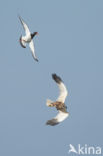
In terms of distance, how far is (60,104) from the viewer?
139 feet

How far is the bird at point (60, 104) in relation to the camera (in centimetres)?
4186

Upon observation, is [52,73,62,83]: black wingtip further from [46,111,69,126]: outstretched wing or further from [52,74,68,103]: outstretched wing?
[46,111,69,126]: outstretched wing

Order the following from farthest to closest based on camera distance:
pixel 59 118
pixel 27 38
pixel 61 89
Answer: pixel 27 38 < pixel 59 118 < pixel 61 89

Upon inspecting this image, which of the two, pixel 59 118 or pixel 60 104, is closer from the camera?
pixel 60 104

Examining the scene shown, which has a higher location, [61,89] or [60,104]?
[61,89]

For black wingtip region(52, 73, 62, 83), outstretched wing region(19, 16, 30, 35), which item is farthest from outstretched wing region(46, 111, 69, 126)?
outstretched wing region(19, 16, 30, 35)

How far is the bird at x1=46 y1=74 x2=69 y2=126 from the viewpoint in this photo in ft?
137

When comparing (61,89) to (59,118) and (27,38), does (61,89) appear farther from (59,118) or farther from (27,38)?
(27,38)

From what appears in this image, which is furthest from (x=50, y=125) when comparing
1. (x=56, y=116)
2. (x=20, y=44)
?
(x=20, y=44)

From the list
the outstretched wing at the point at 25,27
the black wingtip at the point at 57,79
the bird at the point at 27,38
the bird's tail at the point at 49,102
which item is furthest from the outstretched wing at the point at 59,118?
the outstretched wing at the point at 25,27

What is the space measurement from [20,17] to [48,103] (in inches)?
235

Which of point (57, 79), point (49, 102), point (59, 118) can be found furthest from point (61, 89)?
point (59, 118)

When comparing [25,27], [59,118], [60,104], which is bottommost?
[59,118]

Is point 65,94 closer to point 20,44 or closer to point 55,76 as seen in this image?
point 55,76
